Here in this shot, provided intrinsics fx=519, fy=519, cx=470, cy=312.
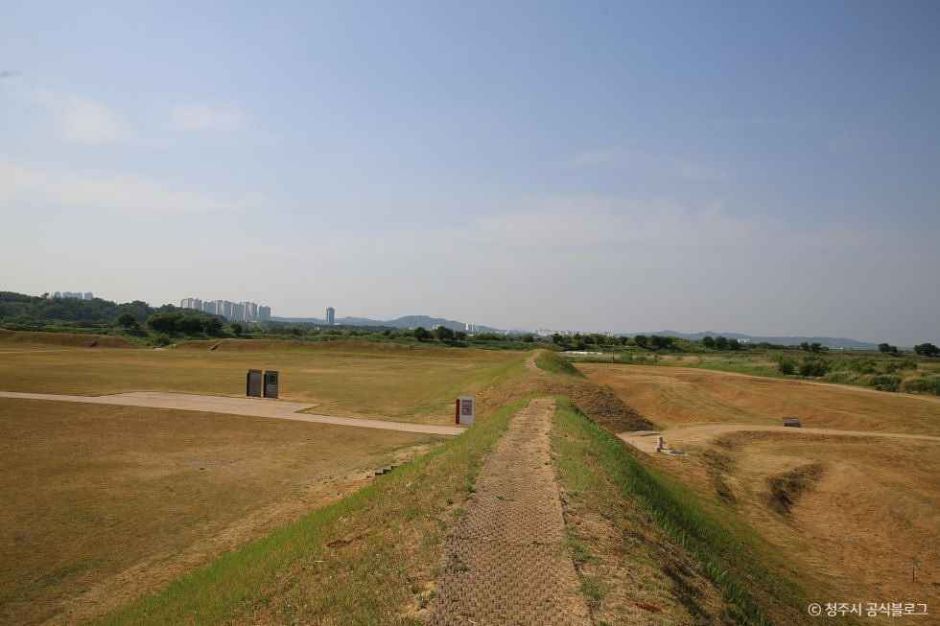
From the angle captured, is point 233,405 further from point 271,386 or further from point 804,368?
point 804,368

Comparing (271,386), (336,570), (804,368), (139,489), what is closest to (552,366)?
(271,386)

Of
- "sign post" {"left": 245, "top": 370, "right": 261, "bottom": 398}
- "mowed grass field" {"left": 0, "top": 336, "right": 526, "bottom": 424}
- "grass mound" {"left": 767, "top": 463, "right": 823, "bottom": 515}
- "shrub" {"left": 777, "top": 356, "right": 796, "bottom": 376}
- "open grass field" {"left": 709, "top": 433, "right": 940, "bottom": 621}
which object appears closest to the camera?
"open grass field" {"left": 709, "top": 433, "right": 940, "bottom": 621}

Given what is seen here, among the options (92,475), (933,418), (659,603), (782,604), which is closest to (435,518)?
(659,603)

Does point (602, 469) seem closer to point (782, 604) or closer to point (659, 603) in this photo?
point (782, 604)

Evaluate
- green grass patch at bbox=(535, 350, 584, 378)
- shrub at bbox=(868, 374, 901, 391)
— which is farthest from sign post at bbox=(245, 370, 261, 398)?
shrub at bbox=(868, 374, 901, 391)

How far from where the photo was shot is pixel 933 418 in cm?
3469

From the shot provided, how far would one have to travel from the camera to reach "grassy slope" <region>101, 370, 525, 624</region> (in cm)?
641

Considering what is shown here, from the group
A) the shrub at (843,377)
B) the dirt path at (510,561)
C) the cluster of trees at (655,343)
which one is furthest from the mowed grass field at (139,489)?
the cluster of trees at (655,343)

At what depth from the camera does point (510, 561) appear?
7164 millimetres

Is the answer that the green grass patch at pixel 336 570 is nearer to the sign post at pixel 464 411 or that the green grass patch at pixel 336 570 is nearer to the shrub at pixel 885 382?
the sign post at pixel 464 411

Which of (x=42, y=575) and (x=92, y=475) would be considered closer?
(x=42, y=575)

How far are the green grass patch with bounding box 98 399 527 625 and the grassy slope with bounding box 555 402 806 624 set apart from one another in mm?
2996

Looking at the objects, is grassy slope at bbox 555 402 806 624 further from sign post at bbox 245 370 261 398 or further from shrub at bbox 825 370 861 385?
shrub at bbox 825 370 861 385

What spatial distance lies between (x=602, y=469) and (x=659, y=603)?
629cm
